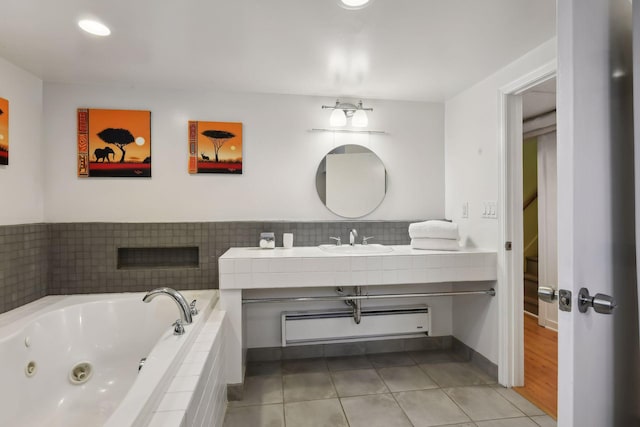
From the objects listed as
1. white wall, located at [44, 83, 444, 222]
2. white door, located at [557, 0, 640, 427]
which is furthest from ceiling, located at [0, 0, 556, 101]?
white door, located at [557, 0, 640, 427]

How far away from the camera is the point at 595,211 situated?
94 centimetres

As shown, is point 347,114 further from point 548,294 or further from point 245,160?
point 548,294

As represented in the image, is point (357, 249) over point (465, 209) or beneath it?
beneath

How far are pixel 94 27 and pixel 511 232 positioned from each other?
2732 millimetres

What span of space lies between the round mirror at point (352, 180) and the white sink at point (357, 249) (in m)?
0.33

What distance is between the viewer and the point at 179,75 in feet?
7.84

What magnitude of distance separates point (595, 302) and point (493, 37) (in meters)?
1.58

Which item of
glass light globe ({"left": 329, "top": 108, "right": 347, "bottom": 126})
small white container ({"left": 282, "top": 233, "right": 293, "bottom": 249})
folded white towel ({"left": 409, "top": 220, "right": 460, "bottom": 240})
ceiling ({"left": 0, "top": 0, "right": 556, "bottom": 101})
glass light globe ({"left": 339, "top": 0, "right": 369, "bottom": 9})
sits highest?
ceiling ({"left": 0, "top": 0, "right": 556, "bottom": 101})

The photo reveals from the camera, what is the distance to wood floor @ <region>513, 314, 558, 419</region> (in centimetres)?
211

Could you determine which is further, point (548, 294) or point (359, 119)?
point (359, 119)

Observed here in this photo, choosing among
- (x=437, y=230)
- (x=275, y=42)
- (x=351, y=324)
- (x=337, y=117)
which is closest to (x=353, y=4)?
(x=275, y=42)

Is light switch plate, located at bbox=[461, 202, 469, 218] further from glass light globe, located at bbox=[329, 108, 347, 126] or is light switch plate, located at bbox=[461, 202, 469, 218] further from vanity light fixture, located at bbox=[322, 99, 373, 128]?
glass light globe, located at bbox=[329, 108, 347, 126]

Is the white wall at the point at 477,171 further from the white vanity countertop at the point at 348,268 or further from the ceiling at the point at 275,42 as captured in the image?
the white vanity countertop at the point at 348,268

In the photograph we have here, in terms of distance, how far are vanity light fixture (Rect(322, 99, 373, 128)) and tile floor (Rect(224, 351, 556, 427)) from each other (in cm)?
191
